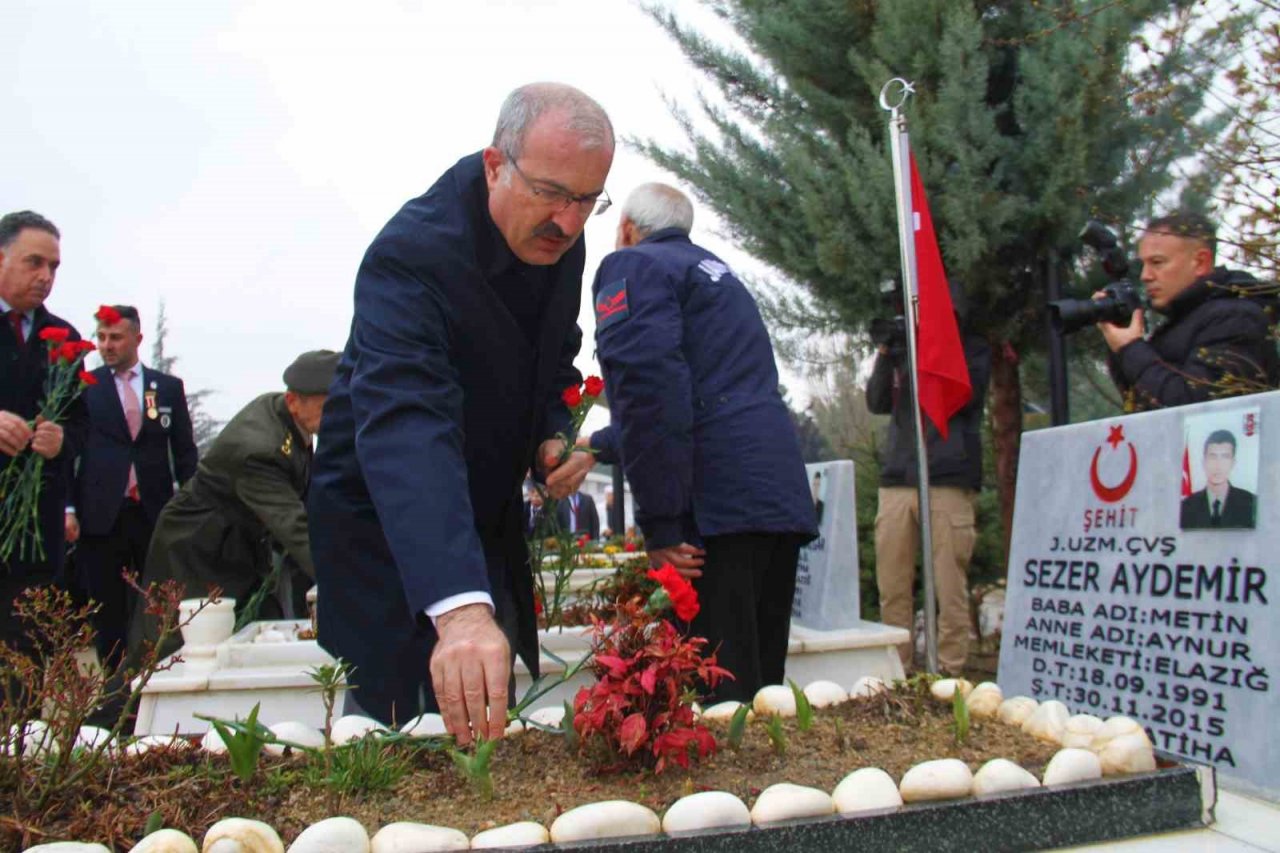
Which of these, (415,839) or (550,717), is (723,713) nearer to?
(550,717)

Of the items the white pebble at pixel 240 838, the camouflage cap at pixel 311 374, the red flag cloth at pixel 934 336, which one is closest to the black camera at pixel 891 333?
the red flag cloth at pixel 934 336

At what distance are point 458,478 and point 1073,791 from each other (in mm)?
1021

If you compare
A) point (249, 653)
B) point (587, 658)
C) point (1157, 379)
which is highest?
point (1157, 379)

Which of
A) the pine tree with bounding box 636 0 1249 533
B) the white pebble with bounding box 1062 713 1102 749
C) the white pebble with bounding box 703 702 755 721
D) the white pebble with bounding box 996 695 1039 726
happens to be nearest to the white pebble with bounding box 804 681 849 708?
the white pebble with bounding box 703 702 755 721

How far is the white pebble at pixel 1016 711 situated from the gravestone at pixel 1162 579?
0.64 metres

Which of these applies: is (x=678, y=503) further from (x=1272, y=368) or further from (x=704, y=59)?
(x=704, y=59)

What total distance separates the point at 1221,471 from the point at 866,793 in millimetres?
1975

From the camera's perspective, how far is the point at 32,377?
14.3ft

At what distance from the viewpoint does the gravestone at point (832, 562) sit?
448 centimetres

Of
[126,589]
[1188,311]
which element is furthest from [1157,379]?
[126,589]

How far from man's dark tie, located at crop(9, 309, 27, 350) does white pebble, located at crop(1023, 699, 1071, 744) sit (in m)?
3.95

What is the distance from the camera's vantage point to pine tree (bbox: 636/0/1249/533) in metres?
5.90

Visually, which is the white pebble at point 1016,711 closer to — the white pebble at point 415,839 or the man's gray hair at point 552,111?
the white pebble at point 415,839

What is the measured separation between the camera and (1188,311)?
379 cm
